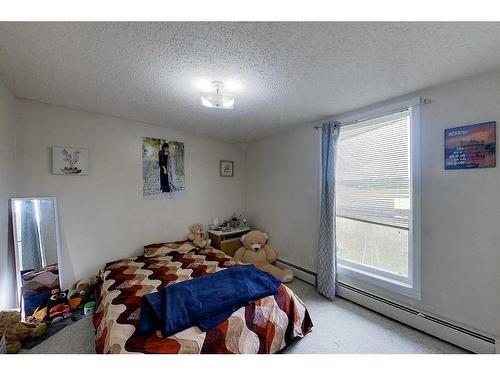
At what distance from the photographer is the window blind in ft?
6.44

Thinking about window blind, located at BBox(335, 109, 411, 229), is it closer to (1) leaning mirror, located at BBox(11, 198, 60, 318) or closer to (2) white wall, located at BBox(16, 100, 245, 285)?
(2) white wall, located at BBox(16, 100, 245, 285)

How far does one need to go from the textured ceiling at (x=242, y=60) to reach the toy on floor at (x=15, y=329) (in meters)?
1.94

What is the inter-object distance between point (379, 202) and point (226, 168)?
2.46 m

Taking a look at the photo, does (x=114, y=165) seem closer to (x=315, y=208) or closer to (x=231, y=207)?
(x=231, y=207)

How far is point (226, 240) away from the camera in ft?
10.7

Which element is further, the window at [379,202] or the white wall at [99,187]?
the white wall at [99,187]

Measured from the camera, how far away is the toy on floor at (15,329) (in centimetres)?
152

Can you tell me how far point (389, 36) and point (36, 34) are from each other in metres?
2.02

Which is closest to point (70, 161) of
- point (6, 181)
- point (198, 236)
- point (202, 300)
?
point (6, 181)

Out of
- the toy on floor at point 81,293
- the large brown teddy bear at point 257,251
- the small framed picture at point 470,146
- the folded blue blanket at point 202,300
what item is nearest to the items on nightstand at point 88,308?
the toy on floor at point 81,293

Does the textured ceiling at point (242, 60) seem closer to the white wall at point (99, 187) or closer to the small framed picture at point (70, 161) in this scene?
the white wall at point (99, 187)

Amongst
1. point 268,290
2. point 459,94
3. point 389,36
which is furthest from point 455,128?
point 268,290

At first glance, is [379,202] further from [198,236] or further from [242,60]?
[198,236]
